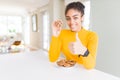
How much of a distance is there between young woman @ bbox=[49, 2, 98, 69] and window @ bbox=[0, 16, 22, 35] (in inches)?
370

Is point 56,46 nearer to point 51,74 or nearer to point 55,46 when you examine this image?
point 55,46

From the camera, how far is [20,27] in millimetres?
10320

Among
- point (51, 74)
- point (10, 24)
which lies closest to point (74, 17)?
point (51, 74)

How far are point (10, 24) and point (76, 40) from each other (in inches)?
390

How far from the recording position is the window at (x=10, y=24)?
32.6 ft

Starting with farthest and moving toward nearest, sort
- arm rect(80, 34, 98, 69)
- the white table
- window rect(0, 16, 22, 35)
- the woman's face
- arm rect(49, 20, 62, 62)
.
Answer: window rect(0, 16, 22, 35)
arm rect(49, 20, 62, 62)
the woman's face
arm rect(80, 34, 98, 69)
the white table

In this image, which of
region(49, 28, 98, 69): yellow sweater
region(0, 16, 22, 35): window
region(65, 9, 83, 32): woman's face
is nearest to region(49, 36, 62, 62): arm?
region(49, 28, 98, 69): yellow sweater

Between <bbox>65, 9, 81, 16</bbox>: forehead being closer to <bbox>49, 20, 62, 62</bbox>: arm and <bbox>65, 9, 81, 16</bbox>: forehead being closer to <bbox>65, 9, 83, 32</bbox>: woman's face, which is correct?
<bbox>65, 9, 83, 32</bbox>: woman's face

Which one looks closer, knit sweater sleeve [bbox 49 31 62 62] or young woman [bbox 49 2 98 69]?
young woman [bbox 49 2 98 69]

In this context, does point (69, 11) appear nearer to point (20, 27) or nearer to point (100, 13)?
point (100, 13)

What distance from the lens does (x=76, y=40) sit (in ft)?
3.28

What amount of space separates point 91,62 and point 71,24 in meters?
0.33

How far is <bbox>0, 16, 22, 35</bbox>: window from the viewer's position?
9.93 m

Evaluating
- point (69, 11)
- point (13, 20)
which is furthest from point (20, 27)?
point (69, 11)
